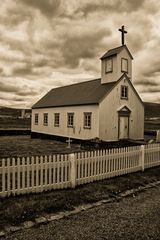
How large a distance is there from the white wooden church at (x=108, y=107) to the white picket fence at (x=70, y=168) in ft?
29.5

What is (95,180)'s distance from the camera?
8.34 metres

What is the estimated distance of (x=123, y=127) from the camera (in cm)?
2134

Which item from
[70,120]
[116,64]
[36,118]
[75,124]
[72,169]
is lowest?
[72,169]

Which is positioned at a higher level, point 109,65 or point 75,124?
point 109,65

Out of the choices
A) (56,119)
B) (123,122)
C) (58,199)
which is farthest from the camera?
(56,119)

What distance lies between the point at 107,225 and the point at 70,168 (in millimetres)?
2889

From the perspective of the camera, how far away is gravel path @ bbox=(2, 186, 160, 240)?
4.36m

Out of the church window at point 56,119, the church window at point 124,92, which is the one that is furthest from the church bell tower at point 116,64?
the church window at point 56,119

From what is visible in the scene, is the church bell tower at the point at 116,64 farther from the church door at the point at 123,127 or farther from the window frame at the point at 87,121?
the window frame at the point at 87,121

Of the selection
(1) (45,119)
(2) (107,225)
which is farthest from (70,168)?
(1) (45,119)

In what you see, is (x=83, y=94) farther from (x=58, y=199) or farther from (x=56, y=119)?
(x=58, y=199)

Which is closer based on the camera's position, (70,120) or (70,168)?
(70,168)

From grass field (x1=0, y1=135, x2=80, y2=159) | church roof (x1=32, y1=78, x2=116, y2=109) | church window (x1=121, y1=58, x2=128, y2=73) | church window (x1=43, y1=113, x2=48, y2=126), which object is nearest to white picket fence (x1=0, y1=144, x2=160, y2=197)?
grass field (x1=0, y1=135, x2=80, y2=159)

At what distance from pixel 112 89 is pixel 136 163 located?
442 inches
